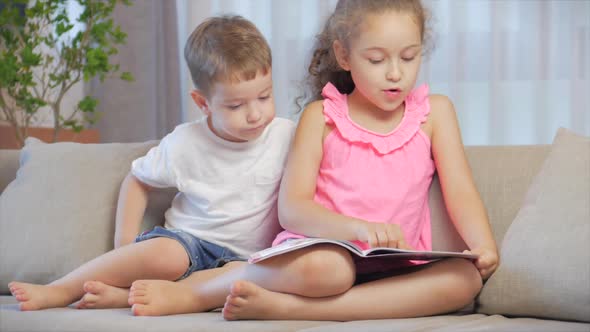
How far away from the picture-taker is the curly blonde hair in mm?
1478

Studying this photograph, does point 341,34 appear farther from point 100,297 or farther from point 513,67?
point 513,67

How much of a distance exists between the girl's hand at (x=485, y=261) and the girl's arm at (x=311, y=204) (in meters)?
0.14

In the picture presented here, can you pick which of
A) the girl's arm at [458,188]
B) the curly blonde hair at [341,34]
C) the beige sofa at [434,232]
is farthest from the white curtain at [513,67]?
the girl's arm at [458,188]

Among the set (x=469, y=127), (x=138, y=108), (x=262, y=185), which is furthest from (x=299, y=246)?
(x=138, y=108)

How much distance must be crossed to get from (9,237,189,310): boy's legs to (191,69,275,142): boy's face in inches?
11.1

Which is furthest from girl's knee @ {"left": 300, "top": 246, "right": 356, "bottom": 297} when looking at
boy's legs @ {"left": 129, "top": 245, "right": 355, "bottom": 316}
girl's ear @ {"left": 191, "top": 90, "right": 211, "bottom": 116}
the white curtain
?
the white curtain

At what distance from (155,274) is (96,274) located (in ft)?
0.37

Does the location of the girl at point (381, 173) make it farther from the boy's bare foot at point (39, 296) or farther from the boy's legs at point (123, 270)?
the boy's bare foot at point (39, 296)

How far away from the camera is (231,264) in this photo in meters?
1.53

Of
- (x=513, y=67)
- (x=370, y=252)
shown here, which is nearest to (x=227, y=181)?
(x=370, y=252)

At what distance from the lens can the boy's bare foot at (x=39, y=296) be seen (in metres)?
1.37

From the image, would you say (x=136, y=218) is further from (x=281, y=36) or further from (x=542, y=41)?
(x=542, y=41)

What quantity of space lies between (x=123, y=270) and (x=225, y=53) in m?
Result: 0.46

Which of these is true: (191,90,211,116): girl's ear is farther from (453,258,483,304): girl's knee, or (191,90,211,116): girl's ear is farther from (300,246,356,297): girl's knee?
(453,258,483,304): girl's knee
